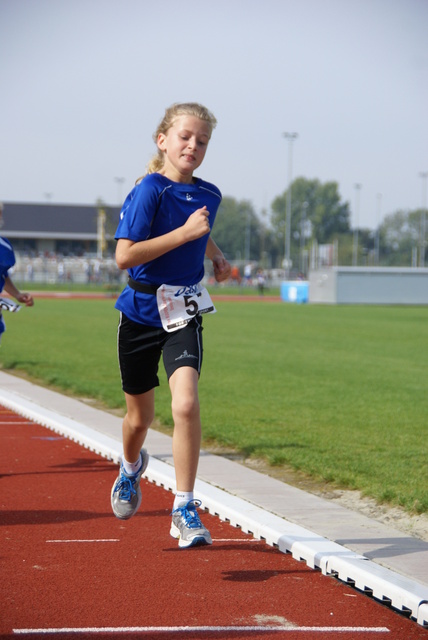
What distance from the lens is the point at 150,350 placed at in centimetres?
492

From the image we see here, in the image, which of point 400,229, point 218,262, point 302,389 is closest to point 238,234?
point 400,229

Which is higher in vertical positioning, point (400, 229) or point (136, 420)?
point (400, 229)

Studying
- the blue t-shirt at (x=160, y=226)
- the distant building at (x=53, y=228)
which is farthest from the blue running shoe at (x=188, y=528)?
the distant building at (x=53, y=228)

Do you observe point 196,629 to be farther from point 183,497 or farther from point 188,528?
point 183,497

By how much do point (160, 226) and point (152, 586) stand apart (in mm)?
1719

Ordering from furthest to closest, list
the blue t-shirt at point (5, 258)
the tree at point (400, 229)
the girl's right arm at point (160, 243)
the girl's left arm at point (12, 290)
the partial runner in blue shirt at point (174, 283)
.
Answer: the tree at point (400, 229), the girl's left arm at point (12, 290), the blue t-shirt at point (5, 258), the partial runner in blue shirt at point (174, 283), the girl's right arm at point (160, 243)

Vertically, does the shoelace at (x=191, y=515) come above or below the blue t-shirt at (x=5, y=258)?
below

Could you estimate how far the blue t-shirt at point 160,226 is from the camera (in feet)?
15.2

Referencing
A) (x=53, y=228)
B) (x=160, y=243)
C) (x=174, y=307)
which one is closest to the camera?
(x=160, y=243)

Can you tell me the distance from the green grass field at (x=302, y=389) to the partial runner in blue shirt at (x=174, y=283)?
1.89 metres

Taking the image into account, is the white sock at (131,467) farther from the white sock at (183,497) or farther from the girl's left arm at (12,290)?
the girl's left arm at (12,290)

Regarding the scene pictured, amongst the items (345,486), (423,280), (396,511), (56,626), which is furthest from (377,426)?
(423,280)

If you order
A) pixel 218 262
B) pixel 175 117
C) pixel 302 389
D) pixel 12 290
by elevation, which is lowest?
pixel 302 389

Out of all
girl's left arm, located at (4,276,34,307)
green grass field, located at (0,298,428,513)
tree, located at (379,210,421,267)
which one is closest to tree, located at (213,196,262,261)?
tree, located at (379,210,421,267)
